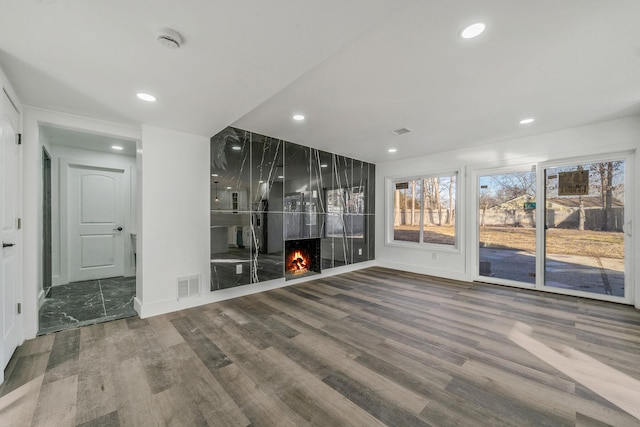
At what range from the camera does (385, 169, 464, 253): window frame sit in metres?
4.98

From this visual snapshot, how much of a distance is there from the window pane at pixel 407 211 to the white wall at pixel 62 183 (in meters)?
5.51

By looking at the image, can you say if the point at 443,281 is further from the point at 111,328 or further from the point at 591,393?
the point at 111,328

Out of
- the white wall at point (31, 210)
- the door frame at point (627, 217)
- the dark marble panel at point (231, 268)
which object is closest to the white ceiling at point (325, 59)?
the white wall at point (31, 210)

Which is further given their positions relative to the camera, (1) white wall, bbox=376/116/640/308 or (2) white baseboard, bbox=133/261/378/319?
(1) white wall, bbox=376/116/640/308

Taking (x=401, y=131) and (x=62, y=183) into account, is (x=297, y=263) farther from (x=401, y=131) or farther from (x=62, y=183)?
(x=62, y=183)

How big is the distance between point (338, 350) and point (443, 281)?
129 inches

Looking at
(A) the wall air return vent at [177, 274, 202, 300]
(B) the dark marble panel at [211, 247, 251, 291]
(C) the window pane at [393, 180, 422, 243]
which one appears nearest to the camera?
(A) the wall air return vent at [177, 274, 202, 300]

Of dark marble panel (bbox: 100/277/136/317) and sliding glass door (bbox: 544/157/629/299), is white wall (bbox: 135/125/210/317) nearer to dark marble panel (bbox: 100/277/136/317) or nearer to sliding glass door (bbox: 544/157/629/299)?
dark marble panel (bbox: 100/277/136/317)

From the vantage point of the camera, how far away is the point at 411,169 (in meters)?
5.63

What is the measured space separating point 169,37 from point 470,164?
16.2 feet

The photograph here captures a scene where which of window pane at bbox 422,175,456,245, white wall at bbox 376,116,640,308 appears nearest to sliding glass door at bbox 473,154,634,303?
white wall at bbox 376,116,640,308

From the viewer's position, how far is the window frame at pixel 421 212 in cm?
498

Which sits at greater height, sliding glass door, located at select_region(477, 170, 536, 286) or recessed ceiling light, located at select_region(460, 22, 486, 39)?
recessed ceiling light, located at select_region(460, 22, 486, 39)

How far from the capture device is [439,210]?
5320mm
